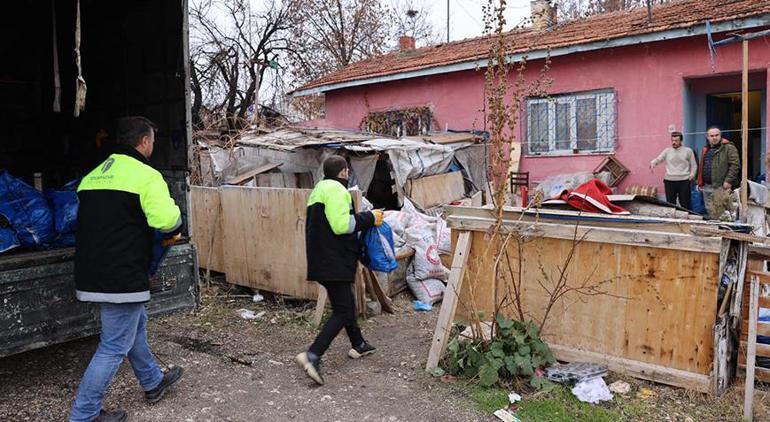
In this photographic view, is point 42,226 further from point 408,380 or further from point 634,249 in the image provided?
point 634,249

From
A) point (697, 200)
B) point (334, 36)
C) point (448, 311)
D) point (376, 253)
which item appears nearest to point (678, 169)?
point (697, 200)

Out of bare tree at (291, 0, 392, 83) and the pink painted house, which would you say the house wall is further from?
bare tree at (291, 0, 392, 83)

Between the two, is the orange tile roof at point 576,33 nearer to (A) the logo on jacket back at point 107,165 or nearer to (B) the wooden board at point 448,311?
(B) the wooden board at point 448,311

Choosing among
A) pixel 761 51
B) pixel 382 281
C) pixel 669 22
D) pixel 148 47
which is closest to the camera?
pixel 148 47

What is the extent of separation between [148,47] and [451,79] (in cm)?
946

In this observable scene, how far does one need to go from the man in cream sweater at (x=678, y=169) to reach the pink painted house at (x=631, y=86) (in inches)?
31.0

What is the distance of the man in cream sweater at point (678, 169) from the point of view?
9.76 meters

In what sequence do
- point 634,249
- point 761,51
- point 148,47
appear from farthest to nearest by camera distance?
point 761,51 → point 148,47 → point 634,249

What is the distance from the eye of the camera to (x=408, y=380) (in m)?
4.34

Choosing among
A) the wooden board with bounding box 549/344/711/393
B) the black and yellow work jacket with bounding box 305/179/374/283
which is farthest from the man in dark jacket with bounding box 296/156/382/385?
the wooden board with bounding box 549/344/711/393

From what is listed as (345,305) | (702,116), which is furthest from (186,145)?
(702,116)

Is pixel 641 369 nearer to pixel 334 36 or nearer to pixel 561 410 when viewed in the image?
pixel 561 410

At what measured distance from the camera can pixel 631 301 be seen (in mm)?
4121

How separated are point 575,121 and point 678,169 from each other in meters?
2.42
